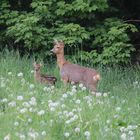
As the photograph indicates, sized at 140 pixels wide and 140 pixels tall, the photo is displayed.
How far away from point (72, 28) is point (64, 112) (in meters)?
6.41

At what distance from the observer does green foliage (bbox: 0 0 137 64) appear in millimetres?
14047

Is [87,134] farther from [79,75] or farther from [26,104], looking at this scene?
[79,75]

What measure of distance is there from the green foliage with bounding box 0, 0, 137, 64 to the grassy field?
3167mm

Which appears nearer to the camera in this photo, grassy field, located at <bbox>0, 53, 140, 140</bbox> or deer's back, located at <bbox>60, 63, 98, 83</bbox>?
grassy field, located at <bbox>0, 53, 140, 140</bbox>

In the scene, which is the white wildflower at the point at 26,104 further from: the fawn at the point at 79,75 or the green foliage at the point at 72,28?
the green foliage at the point at 72,28

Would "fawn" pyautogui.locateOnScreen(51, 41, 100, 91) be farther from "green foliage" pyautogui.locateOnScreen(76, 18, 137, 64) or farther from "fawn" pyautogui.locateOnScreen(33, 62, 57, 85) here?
"green foliage" pyautogui.locateOnScreen(76, 18, 137, 64)

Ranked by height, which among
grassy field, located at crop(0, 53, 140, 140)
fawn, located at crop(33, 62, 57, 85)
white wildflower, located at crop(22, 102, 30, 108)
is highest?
white wildflower, located at crop(22, 102, 30, 108)

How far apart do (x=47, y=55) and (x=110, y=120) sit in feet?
22.7

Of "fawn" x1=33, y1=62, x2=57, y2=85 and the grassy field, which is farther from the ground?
the grassy field

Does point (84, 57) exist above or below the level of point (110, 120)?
below

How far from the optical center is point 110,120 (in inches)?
316

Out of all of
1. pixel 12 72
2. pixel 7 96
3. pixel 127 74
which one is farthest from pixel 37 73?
pixel 127 74

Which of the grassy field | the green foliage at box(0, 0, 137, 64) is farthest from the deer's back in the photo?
the green foliage at box(0, 0, 137, 64)

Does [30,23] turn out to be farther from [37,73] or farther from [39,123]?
[39,123]
